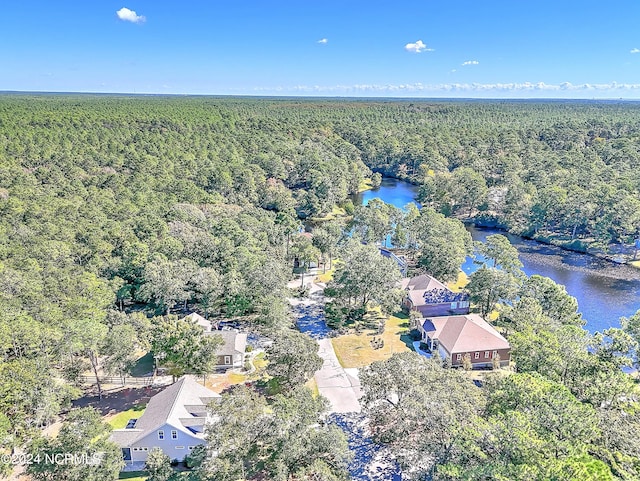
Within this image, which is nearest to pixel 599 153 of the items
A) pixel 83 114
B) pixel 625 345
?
pixel 625 345

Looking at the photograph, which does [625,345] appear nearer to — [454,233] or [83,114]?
[454,233]

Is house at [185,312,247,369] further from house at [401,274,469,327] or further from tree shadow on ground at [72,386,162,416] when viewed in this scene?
house at [401,274,469,327]

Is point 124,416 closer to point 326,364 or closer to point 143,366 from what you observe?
point 143,366

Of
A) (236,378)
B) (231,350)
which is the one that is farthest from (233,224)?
(236,378)

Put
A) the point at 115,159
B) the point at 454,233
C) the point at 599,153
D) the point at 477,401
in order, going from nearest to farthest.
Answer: the point at 477,401, the point at 454,233, the point at 115,159, the point at 599,153

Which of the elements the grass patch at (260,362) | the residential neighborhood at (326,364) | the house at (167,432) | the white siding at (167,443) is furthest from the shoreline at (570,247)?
the white siding at (167,443)
